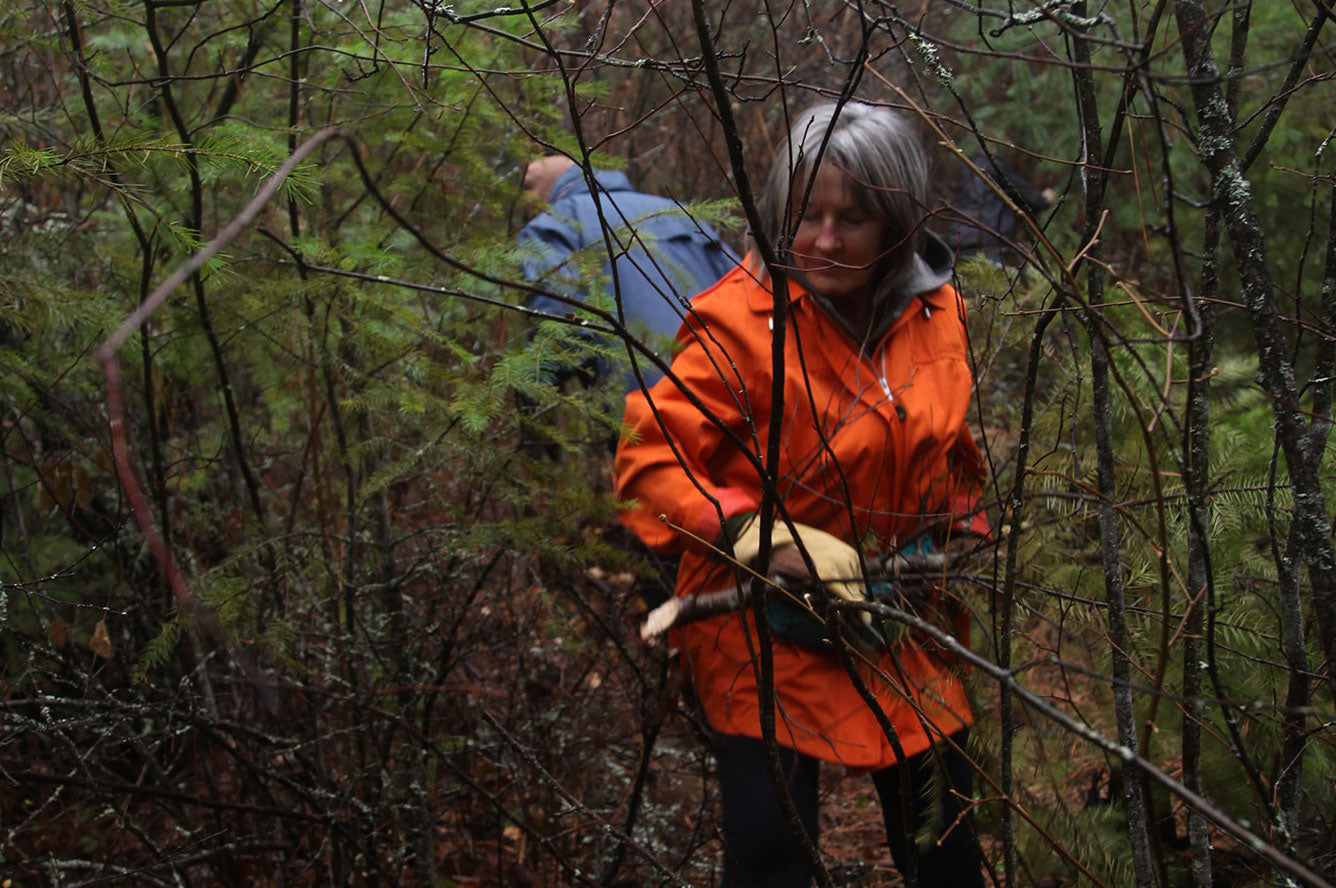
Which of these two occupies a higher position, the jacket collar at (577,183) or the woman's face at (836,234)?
the jacket collar at (577,183)

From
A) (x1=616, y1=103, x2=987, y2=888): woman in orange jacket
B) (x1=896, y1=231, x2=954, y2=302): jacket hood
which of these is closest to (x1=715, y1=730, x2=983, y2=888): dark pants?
(x1=616, y1=103, x2=987, y2=888): woman in orange jacket

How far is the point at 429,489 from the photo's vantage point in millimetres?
3051

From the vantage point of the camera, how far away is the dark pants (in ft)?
7.27

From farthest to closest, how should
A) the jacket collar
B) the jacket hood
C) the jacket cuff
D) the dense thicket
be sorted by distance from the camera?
1. the jacket collar
2. the jacket hood
3. the jacket cuff
4. the dense thicket

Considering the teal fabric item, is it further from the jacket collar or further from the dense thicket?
the jacket collar

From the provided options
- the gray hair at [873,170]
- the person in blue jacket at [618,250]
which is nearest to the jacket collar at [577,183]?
the person in blue jacket at [618,250]

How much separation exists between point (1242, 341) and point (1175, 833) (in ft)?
9.66

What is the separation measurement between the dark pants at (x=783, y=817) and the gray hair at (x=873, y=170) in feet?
3.64

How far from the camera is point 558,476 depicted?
2738mm

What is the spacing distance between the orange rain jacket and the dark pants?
0.07m

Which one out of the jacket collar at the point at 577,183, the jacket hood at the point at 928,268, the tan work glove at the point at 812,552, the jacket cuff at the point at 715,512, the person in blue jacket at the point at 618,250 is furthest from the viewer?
the jacket collar at the point at 577,183

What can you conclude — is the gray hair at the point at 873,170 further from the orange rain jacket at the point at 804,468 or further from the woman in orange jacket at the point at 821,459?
the orange rain jacket at the point at 804,468

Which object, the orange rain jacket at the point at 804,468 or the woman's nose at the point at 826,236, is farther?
the woman's nose at the point at 826,236

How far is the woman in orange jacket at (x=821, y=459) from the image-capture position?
2.23m
